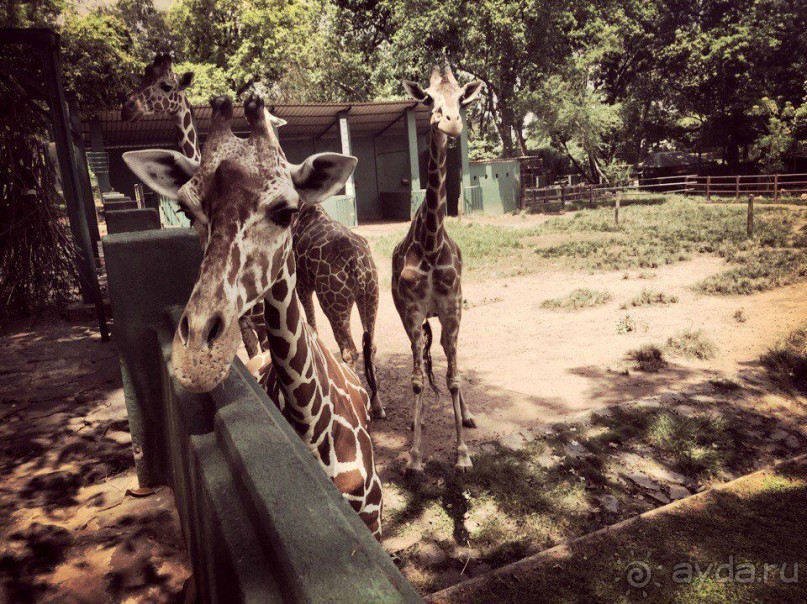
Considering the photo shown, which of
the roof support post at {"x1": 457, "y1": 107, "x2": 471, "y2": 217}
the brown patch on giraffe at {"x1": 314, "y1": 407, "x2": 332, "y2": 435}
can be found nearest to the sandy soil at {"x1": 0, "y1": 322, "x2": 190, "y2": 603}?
the brown patch on giraffe at {"x1": 314, "y1": 407, "x2": 332, "y2": 435}

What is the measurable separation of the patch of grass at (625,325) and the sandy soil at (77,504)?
649 cm

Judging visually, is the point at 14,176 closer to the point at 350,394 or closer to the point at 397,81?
the point at 350,394

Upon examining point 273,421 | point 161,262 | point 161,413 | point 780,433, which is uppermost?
point 161,262

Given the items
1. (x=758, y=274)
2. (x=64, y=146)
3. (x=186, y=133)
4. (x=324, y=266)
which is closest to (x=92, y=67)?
(x=64, y=146)

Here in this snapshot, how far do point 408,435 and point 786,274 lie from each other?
846 centimetres

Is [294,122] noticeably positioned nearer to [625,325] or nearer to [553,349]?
[625,325]

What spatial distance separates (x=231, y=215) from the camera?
2023 mm

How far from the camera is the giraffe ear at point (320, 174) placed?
7.38 feet

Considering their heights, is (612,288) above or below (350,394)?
below

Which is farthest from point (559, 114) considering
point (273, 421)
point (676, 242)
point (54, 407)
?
point (273, 421)

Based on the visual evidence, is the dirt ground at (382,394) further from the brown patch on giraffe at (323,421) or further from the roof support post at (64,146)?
the brown patch on giraffe at (323,421)

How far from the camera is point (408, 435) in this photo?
5.41 m

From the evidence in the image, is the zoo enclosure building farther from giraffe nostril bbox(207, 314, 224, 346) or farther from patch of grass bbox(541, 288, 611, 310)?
giraffe nostril bbox(207, 314, 224, 346)

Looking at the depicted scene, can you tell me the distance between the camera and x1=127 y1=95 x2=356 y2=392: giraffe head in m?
1.76
